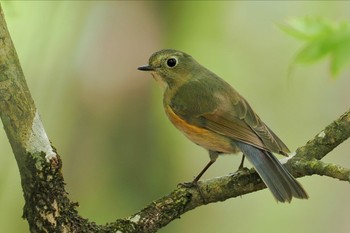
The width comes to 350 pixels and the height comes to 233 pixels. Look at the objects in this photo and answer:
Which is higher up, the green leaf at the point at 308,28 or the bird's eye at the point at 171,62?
the bird's eye at the point at 171,62

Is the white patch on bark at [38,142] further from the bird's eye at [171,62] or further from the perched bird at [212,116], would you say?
the bird's eye at [171,62]

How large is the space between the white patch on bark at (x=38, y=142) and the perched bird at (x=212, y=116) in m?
0.94

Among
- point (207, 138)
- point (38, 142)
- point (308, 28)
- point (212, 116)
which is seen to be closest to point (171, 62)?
point (212, 116)

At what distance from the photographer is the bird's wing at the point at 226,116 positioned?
3.54 metres

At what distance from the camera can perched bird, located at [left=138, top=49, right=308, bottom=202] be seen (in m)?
3.41

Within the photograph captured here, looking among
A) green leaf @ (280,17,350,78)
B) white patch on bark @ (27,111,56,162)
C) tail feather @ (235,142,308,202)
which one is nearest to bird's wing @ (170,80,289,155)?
tail feather @ (235,142,308,202)

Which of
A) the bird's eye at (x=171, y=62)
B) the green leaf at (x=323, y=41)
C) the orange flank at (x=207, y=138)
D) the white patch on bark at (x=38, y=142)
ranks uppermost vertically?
the bird's eye at (x=171, y=62)

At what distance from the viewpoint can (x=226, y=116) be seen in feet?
12.1

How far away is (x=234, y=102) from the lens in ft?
12.4

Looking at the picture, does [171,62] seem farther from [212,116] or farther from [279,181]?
[279,181]

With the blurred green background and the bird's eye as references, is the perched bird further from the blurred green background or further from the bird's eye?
the blurred green background

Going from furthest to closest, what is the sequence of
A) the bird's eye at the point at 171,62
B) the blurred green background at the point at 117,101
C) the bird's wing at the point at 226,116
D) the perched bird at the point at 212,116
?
1. the blurred green background at the point at 117,101
2. the bird's eye at the point at 171,62
3. the bird's wing at the point at 226,116
4. the perched bird at the point at 212,116

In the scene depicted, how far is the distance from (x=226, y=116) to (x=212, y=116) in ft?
0.28

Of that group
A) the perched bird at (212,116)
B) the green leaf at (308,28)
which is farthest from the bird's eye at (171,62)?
the green leaf at (308,28)
